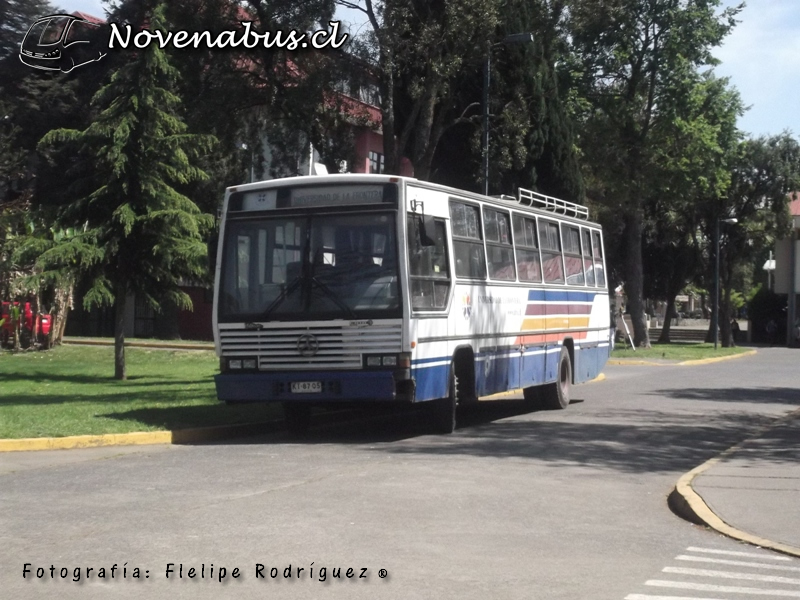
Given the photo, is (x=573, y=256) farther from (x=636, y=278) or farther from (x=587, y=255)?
(x=636, y=278)

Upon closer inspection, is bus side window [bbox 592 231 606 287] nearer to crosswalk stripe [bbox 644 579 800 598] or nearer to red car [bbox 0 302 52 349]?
crosswalk stripe [bbox 644 579 800 598]

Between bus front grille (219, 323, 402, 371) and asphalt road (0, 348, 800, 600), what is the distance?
1.03 meters

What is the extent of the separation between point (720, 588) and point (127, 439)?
8.69m

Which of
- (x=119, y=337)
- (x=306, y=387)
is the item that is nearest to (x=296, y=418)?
(x=306, y=387)

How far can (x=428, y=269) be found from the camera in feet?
47.8

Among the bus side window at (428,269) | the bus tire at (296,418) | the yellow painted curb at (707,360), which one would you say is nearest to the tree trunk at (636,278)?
the yellow painted curb at (707,360)

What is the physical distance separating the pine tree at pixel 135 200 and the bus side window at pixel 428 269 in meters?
9.79

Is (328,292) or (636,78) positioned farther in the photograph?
(636,78)


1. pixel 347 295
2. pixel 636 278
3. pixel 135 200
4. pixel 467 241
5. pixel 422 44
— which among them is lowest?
pixel 347 295

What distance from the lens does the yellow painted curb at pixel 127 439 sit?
13211mm

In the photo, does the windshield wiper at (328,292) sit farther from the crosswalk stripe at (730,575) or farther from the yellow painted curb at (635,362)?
the yellow painted curb at (635,362)

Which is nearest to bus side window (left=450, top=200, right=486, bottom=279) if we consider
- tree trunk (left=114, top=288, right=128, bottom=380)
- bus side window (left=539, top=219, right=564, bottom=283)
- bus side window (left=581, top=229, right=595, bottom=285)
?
bus side window (left=539, top=219, right=564, bottom=283)

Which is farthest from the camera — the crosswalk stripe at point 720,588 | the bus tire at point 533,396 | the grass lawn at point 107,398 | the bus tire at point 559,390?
the bus tire at point 533,396

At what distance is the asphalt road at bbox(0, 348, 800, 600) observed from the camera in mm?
6754
